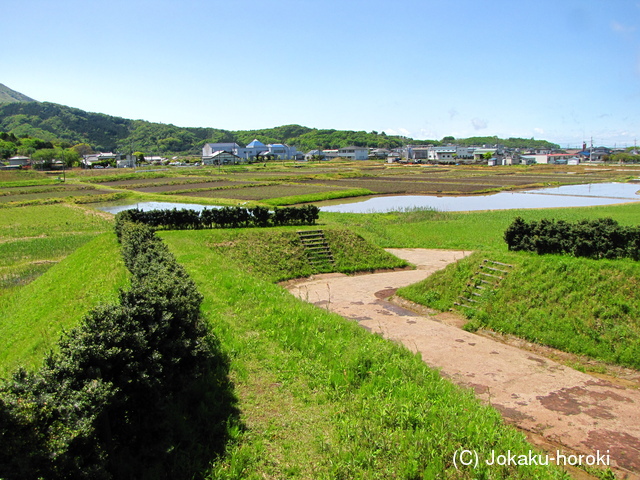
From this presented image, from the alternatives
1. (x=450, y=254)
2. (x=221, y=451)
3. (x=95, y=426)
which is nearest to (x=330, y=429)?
(x=221, y=451)

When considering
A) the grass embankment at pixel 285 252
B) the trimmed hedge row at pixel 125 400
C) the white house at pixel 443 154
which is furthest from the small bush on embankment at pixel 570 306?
the white house at pixel 443 154

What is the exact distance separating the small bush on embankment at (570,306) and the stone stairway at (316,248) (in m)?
7.01

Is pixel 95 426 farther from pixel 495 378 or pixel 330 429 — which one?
pixel 495 378

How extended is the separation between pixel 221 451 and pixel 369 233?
24.3m

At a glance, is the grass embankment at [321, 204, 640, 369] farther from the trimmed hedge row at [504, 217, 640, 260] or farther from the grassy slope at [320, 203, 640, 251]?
the grassy slope at [320, 203, 640, 251]

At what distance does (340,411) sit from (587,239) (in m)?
13.5

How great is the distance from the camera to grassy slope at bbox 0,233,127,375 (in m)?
11.8

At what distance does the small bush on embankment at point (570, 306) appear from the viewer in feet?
39.9

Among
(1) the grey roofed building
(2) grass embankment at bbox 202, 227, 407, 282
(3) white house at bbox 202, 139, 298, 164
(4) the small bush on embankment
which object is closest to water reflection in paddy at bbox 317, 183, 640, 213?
(2) grass embankment at bbox 202, 227, 407, 282

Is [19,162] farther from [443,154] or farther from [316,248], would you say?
[443,154]

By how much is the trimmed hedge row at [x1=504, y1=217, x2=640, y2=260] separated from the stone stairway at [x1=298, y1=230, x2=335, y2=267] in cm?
882

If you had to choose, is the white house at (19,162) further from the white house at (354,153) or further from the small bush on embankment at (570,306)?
the small bush on embankment at (570,306)

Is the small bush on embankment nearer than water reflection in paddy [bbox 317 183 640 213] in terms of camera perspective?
Yes

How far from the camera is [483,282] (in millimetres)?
15984
